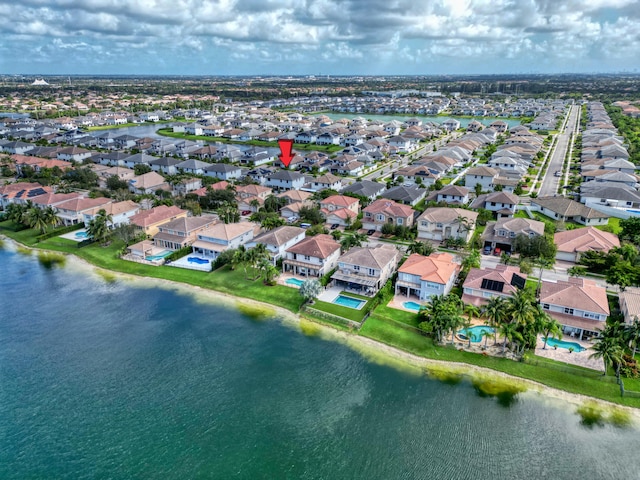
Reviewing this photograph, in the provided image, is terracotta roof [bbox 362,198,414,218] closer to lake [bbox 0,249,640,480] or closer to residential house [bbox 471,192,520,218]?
residential house [bbox 471,192,520,218]

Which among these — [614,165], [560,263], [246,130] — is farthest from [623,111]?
[560,263]

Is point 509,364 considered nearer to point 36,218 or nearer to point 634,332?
point 634,332

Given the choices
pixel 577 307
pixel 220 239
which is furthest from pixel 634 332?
pixel 220 239

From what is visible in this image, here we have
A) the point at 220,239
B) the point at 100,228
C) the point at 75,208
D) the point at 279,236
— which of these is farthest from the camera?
the point at 75,208

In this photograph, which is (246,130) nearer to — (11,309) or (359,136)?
(359,136)

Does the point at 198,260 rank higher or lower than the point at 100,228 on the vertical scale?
lower

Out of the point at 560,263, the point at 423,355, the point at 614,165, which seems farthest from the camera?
the point at 614,165
